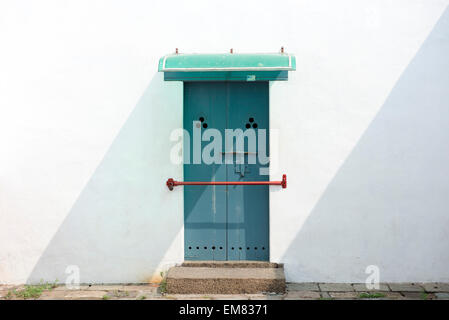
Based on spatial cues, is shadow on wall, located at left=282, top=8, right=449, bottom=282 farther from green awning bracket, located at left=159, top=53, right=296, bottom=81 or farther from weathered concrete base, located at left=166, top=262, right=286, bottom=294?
green awning bracket, located at left=159, top=53, right=296, bottom=81

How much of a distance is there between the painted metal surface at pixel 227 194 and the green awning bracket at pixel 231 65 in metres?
0.77

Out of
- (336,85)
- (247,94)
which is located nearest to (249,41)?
(247,94)

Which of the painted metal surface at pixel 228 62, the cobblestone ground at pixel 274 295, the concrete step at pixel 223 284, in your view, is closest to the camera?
the painted metal surface at pixel 228 62

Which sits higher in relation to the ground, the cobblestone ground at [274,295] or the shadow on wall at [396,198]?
the shadow on wall at [396,198]

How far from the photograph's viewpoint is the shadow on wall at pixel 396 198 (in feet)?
26.5

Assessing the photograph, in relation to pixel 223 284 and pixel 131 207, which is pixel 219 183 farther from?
pixel 223 284

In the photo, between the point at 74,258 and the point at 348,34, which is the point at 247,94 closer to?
the point at 348,34

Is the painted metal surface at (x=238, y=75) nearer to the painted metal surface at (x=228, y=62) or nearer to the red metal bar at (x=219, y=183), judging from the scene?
the painted metal surface at (x=228, y=62)

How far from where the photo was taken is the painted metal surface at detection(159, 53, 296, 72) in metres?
7.29

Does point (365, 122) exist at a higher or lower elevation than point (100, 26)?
lower

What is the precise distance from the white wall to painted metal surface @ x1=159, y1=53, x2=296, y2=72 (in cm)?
82

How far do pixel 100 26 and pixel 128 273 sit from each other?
3.90 metres

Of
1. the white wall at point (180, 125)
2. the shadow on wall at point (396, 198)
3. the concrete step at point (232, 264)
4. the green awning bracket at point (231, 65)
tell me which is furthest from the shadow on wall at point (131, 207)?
the shadow on wall at point (396, 198)

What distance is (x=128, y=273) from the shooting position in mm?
8305
